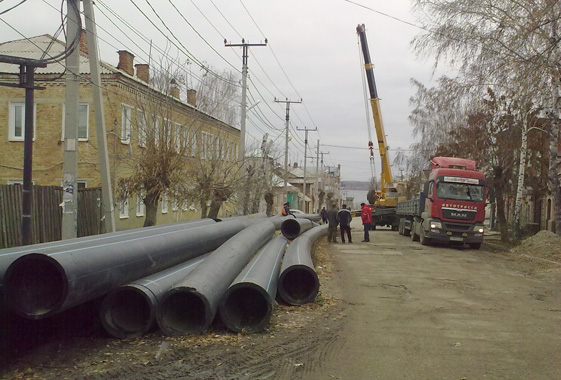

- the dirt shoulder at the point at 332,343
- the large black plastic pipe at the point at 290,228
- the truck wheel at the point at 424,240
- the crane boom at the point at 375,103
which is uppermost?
the crane boom at the point at 375,103

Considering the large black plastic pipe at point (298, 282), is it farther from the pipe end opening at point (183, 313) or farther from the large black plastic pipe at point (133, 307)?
the large black plastic pipe at point (133, 307)

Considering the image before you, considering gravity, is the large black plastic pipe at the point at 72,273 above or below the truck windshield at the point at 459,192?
below

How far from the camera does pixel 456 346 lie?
7.05 meters

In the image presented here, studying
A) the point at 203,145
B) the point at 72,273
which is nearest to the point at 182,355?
the point at 72,273

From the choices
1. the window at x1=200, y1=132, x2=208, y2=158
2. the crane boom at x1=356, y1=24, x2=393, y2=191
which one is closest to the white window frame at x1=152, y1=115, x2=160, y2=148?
the window at x1=200, y1=132, x2=208, y2=158

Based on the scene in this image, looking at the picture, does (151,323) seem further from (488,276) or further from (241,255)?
(488,276)

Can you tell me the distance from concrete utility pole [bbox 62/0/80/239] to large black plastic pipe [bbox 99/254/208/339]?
19.4 feet

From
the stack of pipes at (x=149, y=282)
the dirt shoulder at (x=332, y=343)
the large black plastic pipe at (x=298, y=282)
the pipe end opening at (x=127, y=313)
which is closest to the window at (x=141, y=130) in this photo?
the stack of pipes at (x=149, y=282)

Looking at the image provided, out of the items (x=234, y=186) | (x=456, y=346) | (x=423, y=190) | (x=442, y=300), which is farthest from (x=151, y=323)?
(x=423, y=190)

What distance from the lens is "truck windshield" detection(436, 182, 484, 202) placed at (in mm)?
21625

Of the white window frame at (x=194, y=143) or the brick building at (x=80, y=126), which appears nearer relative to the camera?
the white window frame at (x=194, y=143)

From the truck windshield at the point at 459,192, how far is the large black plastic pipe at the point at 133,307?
53.1 ft

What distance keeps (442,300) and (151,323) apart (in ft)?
18.9

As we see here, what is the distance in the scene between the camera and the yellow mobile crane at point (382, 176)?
1099 inches
